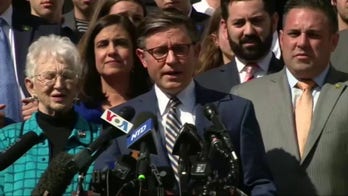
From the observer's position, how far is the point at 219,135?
19.0 ft

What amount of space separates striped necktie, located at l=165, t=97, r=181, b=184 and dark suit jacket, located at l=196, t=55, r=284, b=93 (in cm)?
114

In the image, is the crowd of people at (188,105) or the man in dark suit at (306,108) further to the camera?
the man in dark suit at (306,108)

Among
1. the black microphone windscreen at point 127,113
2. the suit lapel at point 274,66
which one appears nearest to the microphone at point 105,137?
the black microphone windscreen at point 127,113

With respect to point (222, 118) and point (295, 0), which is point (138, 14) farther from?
point (222, 118)

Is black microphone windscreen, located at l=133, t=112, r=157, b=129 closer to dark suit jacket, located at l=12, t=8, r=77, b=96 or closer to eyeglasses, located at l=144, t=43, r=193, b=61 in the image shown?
eyeglasses, located at l=144, t=43, r=193, b=61

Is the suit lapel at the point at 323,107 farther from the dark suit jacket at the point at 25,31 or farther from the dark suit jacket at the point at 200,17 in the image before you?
the dark suit jacket at the point at 200,17

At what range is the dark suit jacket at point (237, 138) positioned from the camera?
6.40 m

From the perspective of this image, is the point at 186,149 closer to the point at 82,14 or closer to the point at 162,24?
the point at 162,24

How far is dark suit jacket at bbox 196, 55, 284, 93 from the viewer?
786 centimetres

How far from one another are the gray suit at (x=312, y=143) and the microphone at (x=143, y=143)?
1332mm

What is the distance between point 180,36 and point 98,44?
1.49m

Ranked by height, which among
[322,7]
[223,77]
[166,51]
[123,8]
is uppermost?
[123,8]

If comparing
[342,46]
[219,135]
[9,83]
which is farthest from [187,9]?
[219,135]

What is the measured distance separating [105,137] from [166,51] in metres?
1.02
